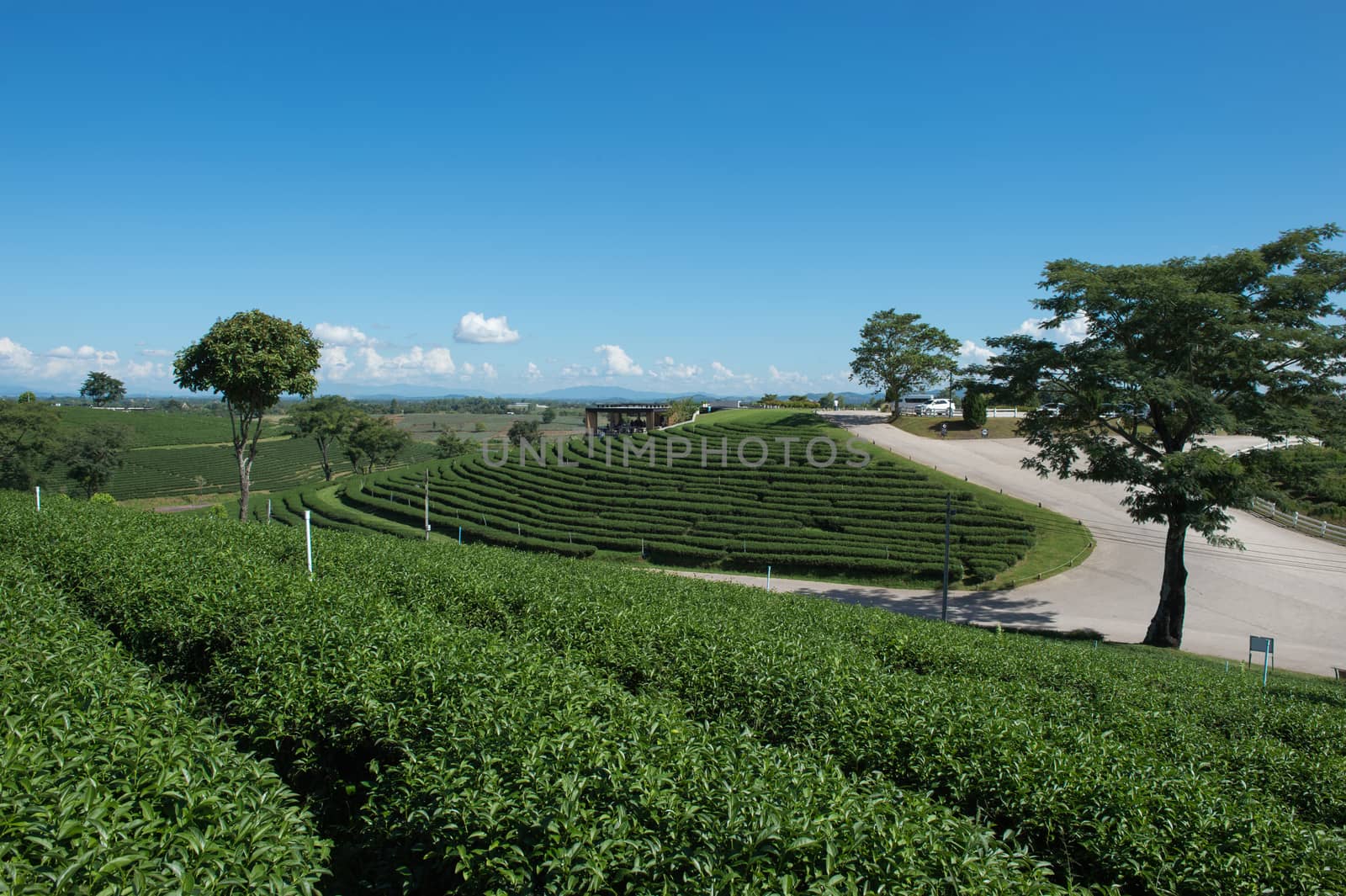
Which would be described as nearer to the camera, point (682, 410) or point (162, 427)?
point (682, 410)

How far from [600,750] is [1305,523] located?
36531mm

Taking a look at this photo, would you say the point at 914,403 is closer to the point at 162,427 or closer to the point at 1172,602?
the point at 1172,602

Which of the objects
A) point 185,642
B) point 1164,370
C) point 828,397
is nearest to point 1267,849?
point 185,642

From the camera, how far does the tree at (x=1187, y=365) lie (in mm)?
16516

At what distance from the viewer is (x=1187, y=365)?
56.5 ft

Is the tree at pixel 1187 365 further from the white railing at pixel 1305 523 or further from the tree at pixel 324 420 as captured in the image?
the tree at pixel 324 420

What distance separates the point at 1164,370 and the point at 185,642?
68.9ft

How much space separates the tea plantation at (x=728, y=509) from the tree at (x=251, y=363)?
42.4ft

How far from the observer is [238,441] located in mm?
20719

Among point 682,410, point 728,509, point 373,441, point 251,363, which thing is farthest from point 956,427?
point 373,441

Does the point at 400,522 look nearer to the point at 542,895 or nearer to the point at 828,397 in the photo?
the point at 542,895

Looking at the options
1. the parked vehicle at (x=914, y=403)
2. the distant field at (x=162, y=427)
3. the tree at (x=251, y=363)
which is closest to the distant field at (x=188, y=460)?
the distant field at (x=162, y=427)

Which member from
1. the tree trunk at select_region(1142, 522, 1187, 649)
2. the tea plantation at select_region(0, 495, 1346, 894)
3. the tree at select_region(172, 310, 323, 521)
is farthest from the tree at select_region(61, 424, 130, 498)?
the tree trunk at select_region(1142, 522, 1187, 649)

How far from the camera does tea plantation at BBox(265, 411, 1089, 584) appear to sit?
27875 mm
